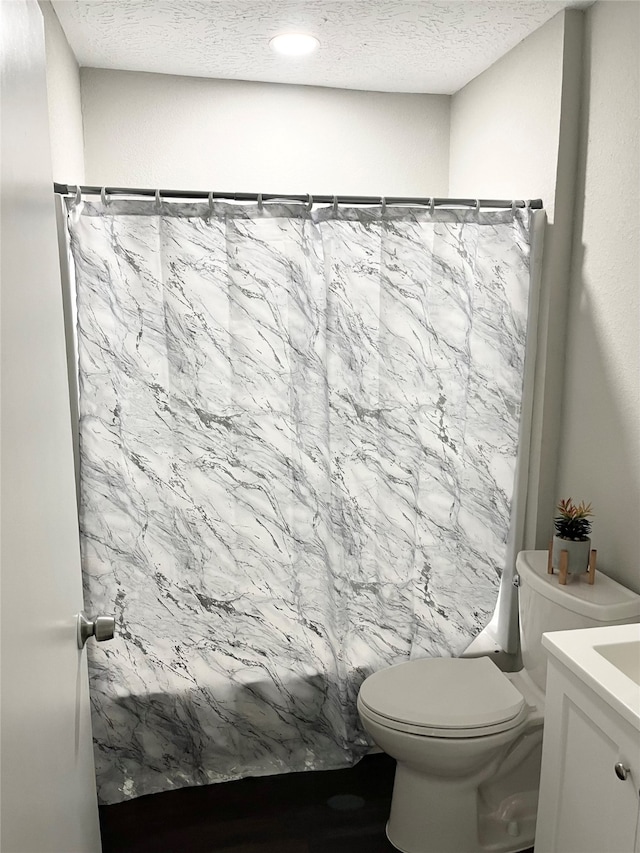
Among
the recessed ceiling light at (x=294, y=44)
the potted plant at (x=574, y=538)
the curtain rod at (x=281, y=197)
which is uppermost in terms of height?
the recessed ceiling light at (x=294, y=44)

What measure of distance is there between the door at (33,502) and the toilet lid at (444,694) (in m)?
0.87

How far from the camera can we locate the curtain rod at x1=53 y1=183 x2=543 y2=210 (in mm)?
1827

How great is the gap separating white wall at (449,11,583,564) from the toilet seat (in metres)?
0.53

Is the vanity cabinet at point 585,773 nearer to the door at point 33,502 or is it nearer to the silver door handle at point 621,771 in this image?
the silver door handle at point 621,771

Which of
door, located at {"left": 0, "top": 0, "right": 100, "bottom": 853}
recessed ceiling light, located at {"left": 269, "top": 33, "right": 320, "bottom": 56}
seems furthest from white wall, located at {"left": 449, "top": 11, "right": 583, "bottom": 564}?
door, located at {"left": 0, "top": 0, "right": 100, "bottom": 853}

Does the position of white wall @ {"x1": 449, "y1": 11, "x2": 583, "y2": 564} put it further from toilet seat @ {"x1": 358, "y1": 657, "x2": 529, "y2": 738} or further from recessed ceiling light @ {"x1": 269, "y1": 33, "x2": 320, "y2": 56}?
recessed ceiling light @ {"x1": 269, "y1": 33, "x2": 320, "y2": 56}

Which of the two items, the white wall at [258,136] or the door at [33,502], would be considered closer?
the door at [33,502]

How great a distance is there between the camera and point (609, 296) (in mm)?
1912

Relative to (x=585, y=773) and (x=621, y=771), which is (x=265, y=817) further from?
(x=621, y=771)

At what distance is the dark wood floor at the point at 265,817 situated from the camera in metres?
1.90

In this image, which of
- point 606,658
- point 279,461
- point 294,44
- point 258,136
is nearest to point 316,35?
point 294,44

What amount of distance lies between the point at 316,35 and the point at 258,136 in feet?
1.82

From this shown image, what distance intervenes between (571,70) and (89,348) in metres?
1.62

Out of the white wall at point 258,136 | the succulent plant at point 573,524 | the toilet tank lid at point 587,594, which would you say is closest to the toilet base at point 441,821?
the toilet tank lid at point 587,594
